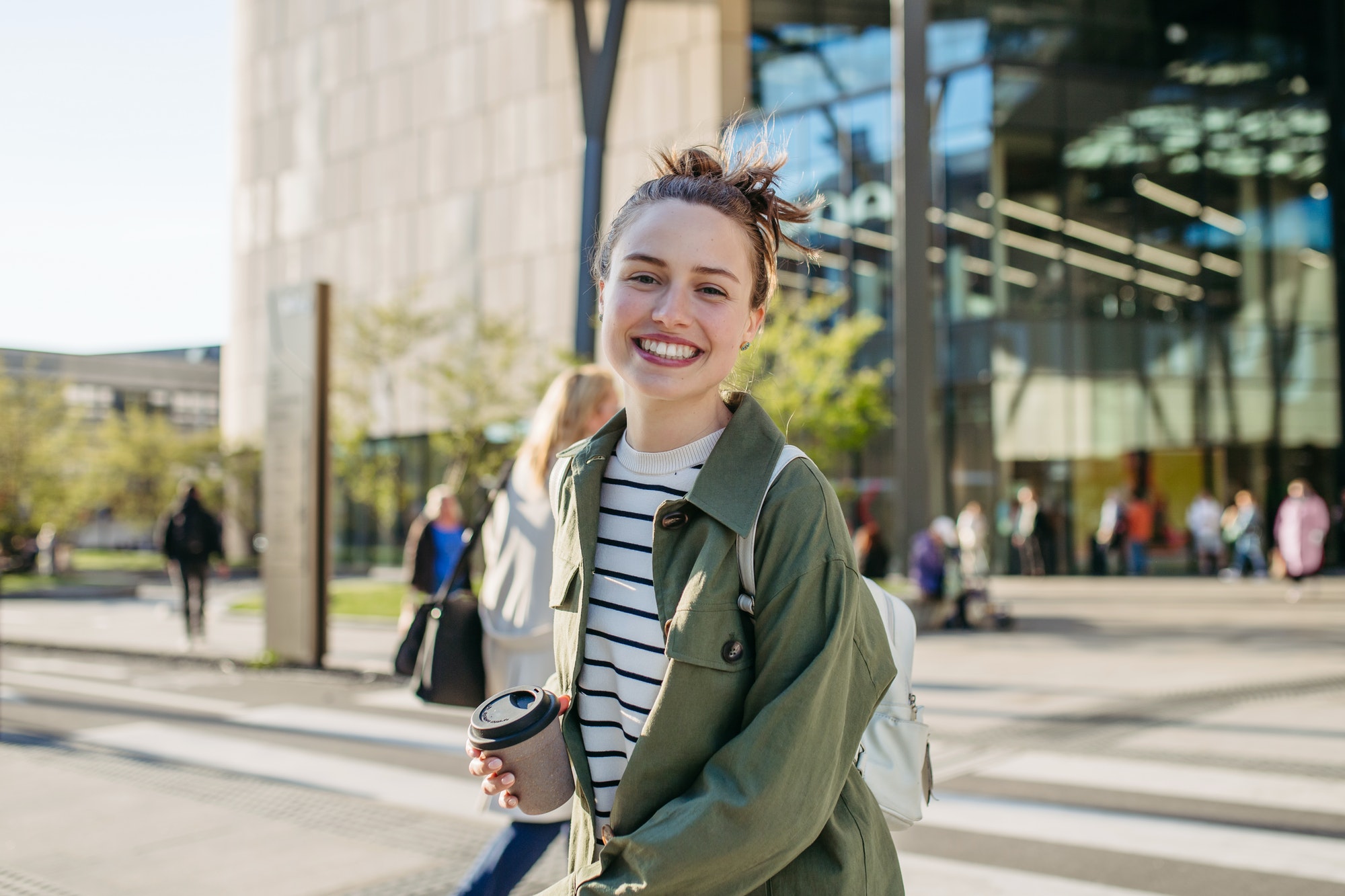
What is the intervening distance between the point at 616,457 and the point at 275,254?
37.7 meters

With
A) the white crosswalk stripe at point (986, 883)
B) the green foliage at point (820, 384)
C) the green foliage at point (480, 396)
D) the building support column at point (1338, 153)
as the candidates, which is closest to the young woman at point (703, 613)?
the white crosswalk stripe at point (986, 883)

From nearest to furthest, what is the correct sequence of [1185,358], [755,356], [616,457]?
[616,457], [755,356], [1185,358]

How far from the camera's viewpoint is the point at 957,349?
24812 millimetres

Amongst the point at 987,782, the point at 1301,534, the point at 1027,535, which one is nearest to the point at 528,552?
the point at 987,782

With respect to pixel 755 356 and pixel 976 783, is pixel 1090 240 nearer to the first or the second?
pixel 976 783

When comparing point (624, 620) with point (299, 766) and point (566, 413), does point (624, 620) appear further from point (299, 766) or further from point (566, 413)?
point (299, 766)

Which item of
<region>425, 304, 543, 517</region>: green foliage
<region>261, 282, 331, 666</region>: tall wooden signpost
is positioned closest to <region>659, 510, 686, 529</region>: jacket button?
<region>261, 282, 331, 666</region>: tall wooden signpost

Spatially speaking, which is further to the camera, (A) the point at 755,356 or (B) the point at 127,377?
(B) the point at 127,377

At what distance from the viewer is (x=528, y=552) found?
3.63 meters

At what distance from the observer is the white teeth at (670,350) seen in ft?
5.65

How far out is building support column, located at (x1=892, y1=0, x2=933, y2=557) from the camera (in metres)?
14.0

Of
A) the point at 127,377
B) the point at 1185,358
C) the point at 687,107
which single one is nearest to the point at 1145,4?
the point at 1185,358

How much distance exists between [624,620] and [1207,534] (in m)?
24.0

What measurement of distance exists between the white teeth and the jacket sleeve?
1.07 ft
